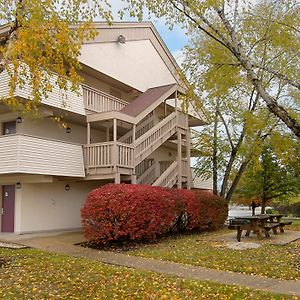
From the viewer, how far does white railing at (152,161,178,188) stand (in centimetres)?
1905

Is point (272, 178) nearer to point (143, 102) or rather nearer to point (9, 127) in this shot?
point (143, 102)

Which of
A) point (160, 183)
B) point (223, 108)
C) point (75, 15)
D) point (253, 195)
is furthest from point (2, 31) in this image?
point (253, 195)

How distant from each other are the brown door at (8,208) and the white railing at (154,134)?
18.2ft

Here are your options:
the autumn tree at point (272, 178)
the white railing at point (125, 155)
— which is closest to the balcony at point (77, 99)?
the white railing at point (125, 155)

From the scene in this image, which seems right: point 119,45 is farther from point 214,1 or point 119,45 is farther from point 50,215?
point 214,1

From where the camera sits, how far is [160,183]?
1903 cm

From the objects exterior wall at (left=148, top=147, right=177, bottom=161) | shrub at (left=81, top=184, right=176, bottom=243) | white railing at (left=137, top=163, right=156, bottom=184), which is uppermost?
exterior wall at (left=148, top=147, right=177, bottom=161)

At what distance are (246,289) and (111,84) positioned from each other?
639 inches

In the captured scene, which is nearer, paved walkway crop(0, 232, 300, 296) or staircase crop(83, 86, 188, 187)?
paved walkway crop(0, 232, 300, 296)

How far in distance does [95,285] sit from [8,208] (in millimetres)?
10334

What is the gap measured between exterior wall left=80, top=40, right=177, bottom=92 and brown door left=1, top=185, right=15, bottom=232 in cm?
658

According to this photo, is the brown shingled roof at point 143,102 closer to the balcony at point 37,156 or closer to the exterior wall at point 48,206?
the balcony at point 37,156

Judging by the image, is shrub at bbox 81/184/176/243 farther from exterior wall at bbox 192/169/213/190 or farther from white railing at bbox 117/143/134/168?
exterior wall at bbox 192/169/213/190

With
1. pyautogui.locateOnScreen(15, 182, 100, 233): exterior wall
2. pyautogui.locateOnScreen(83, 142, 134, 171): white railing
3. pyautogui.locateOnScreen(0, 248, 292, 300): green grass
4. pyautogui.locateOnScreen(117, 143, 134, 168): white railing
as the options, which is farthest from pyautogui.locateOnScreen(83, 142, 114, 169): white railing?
pyautogui.locateOnScreen(0, 248, 292, 300): green grass
